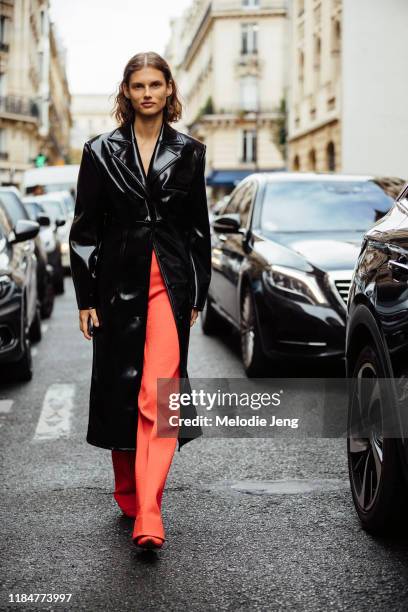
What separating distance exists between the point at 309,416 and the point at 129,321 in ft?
9.78

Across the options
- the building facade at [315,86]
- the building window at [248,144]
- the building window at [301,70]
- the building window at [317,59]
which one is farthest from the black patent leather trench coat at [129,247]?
the building window at [248,144]

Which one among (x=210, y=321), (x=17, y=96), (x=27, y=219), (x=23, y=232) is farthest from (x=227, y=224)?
(x=17, y=96)

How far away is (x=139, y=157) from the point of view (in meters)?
4.08

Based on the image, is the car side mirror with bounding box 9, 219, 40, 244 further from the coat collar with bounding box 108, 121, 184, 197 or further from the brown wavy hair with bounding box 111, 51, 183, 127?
the coat collar with bounding box 108, 121, 184, 197

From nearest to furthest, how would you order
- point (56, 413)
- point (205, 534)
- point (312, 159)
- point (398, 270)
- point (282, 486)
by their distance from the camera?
point (398, 270) → point (205, 534) → point (282, 486) → point (56, 413) → point (312, 159)

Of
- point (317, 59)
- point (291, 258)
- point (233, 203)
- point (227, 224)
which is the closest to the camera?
point (291, 258)

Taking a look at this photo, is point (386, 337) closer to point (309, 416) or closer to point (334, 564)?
point (334, 564)

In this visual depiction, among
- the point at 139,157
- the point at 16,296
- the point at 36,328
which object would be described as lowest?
the point at 36,328

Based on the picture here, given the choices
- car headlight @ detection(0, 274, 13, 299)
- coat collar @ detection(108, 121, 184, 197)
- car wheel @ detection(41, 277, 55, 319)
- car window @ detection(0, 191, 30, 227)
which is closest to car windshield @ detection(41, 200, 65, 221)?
car wheel @ detection(41, 277, 55, 319)

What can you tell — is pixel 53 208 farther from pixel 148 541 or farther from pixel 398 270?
pixel 398 270

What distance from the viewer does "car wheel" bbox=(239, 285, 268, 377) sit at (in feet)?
26.4

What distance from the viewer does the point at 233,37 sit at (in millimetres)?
71375

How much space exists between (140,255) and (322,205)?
5.35 m

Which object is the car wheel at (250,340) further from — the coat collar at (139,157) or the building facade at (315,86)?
the building facade at (315,86)
